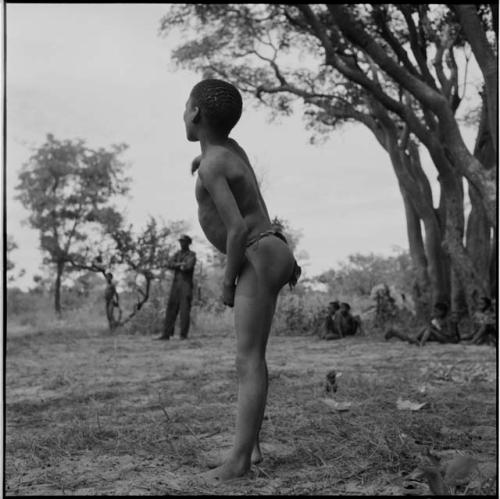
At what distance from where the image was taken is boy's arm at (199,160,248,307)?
2.94 meters

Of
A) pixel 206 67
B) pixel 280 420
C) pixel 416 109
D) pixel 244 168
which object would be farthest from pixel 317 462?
pixel 416 109

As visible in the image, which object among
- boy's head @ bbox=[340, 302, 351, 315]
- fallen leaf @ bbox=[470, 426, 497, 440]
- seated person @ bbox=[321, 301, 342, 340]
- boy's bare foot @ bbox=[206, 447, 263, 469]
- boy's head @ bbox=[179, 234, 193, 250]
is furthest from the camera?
boy's head @ bbox=[340, 302, 351, 315]

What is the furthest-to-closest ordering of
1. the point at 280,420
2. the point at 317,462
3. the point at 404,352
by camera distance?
the point at 404,352 < the point at 280,420 < the point at 317,462

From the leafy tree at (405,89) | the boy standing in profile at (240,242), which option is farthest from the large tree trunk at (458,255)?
the boy standing in profile at (240,242)

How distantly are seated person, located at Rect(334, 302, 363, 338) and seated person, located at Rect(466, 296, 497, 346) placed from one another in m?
2.47

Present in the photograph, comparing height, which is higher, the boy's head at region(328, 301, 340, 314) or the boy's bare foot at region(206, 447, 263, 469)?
the boy's head at region(328, 301, 340, 314)

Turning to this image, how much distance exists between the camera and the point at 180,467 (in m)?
3.27

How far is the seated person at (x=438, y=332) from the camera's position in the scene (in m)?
10.7

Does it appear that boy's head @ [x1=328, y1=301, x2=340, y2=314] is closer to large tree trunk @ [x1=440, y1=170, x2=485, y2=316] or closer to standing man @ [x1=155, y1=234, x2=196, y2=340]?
large tree trunk @ [x1=440, y1=170, x2=485, y2=316]

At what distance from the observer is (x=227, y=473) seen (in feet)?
9.66

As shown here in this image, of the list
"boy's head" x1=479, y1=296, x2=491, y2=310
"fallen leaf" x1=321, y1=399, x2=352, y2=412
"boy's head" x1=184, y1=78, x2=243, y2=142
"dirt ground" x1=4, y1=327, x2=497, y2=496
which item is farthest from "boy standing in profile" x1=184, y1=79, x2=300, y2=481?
"boy's head" x1=479, y1=296, x2=491, y2=310

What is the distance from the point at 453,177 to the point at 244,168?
10.3 m

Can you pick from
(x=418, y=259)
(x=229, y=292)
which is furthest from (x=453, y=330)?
(x=229, y=292)

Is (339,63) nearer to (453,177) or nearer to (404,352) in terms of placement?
(453,177)
